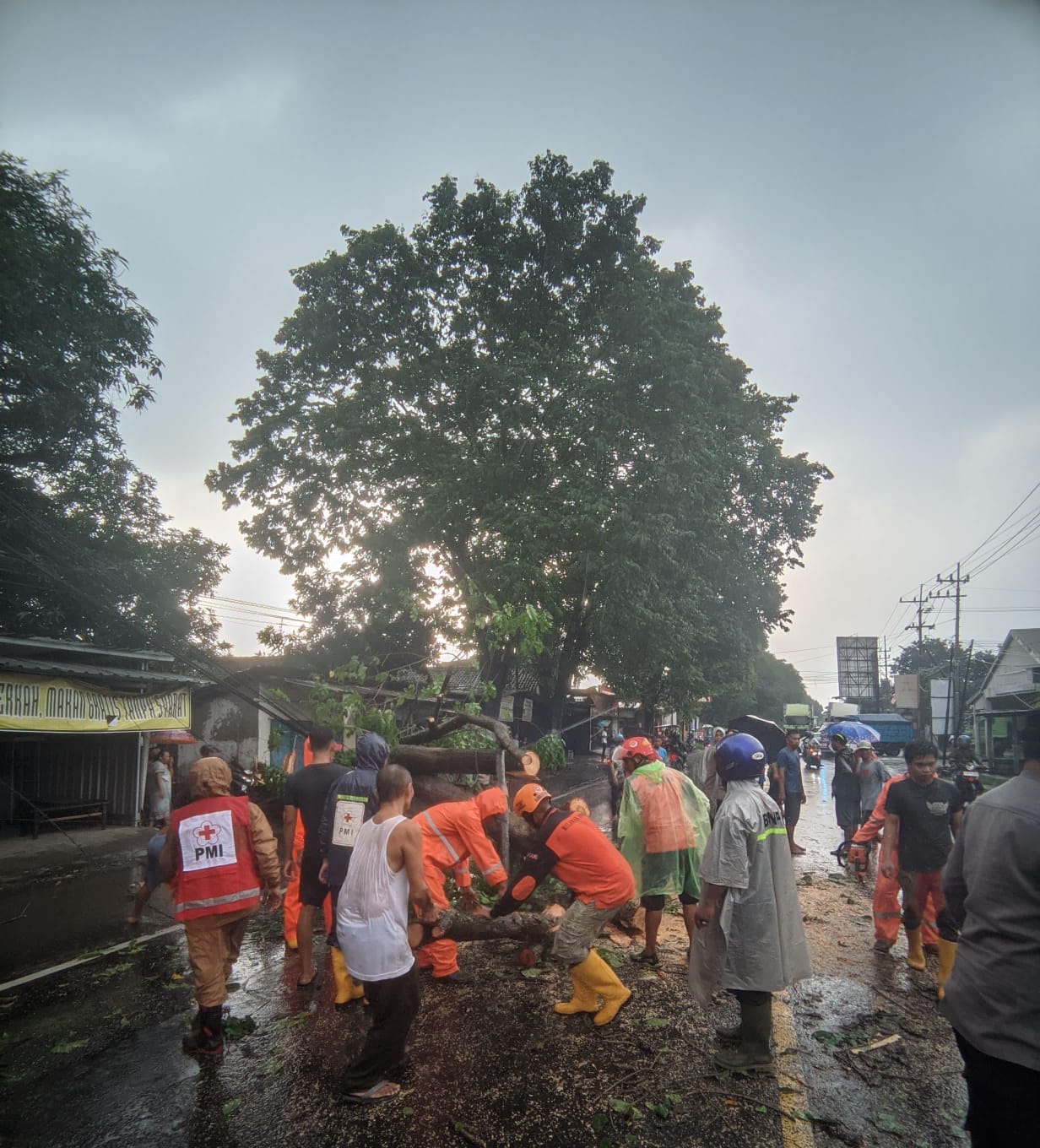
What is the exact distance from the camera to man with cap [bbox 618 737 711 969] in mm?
5633

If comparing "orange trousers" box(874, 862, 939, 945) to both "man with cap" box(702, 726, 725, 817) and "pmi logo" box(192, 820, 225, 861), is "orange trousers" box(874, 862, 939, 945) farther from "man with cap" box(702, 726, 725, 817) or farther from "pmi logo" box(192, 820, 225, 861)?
"pmi logo" box(192, 820, 225, 861)

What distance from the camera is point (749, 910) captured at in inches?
151

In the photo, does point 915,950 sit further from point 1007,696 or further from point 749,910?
point 1007,696

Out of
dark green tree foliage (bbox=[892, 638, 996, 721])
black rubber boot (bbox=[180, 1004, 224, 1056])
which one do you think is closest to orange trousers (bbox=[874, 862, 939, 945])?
black rubber boot (bbox=[180, 1004, 224, 1056])

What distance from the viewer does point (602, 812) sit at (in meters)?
15.8

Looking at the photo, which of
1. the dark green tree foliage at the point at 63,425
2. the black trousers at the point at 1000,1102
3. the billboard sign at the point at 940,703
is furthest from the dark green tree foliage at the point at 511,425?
the black trousers at the point at 1000,1102

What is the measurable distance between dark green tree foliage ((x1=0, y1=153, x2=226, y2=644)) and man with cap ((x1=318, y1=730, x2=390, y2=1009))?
9988 mm

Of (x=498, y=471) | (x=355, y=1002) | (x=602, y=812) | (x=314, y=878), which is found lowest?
(x=602, y=812)

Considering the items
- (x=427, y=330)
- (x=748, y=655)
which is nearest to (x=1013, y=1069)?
(x=427, y=330)

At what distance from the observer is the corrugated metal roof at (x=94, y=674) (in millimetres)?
10438

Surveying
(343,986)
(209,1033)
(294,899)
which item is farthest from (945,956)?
(294,899)

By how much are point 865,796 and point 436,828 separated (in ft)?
23.1

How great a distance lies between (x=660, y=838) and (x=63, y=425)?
1779cm

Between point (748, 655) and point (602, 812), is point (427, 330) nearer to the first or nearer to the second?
point (602, 812)
